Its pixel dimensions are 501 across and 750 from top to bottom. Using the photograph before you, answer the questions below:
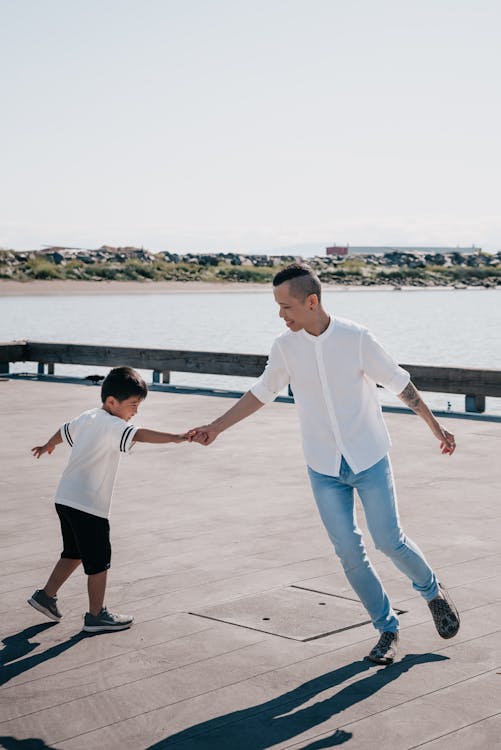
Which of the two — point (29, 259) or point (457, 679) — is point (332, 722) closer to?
point (457, 679)

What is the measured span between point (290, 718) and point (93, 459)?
1838mm

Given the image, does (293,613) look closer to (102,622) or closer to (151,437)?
(102,622)

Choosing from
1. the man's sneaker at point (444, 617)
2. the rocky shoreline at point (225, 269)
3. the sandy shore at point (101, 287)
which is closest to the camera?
the man's sneaker at point (444, 617)

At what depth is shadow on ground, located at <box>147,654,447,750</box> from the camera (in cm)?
470

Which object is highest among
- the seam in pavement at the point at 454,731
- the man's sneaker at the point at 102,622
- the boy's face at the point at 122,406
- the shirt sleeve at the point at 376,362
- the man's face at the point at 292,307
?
the man's face at the point at 292,307

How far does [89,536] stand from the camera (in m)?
6.17

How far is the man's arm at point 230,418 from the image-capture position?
20.0 feet

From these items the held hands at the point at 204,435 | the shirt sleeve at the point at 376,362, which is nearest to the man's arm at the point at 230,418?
the held hands at the point at 204,435

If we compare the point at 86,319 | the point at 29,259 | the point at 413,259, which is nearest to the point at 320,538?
the point at 86,319

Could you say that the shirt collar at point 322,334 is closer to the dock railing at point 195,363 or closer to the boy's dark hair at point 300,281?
the boy's dark hair at point 300,281

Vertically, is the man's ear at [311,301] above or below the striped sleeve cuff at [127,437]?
above

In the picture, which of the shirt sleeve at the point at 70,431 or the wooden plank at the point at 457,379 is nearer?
the shirt sleeve at the point at 70,431

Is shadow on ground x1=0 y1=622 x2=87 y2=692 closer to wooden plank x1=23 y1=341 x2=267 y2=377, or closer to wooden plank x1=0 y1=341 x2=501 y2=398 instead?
wooden plank x1=0 y1=341 x2=501 y2=398

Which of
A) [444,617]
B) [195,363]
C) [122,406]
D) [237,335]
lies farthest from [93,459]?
[237,335]
